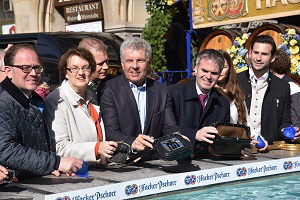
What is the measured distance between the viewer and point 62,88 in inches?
178

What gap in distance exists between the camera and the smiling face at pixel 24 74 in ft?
13.1

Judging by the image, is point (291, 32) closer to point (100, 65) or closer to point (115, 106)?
point (100, 65)

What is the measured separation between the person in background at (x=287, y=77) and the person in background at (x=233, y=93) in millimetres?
755

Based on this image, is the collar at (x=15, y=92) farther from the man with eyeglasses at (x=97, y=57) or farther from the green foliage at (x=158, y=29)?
the green foliage at (x=158, y=29)

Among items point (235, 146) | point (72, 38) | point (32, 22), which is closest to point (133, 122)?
point (235, 146)

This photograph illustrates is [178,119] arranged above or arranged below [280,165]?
above

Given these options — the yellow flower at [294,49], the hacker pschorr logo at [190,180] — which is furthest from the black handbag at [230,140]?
the yellow flower at [294,49]

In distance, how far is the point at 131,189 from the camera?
4.09 meters

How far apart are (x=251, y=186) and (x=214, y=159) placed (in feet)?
1.98

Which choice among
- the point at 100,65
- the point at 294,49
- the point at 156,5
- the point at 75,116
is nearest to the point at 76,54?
the point at 75,116

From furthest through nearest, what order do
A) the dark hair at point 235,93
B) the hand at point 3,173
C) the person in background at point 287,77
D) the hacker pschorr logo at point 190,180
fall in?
1. the person in background at point 287,77
2. the dark hair at point 235,93
3. the hacker pschorr logo at point 190,180
4. the hand at point 3,173

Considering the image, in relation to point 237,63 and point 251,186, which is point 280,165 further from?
point 237,63

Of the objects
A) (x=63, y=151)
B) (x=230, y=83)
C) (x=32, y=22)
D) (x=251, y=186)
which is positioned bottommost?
(x=251, y=186)

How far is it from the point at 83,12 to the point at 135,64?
11564 mm
